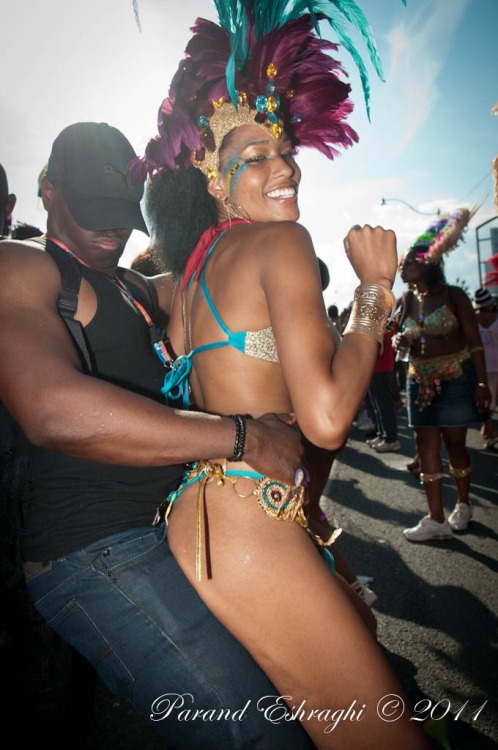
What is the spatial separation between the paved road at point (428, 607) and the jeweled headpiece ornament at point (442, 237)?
278 centimetres

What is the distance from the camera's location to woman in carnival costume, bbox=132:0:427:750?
1253 millimetres

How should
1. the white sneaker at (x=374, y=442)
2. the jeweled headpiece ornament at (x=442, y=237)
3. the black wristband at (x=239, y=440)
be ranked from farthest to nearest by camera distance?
1. the white sneaker at (x=374, y=442)
2. the jeweled headpiece ornament at (x=442, y=237)
3. the black wristband at (x=239, y=440)

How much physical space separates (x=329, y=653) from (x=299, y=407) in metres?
0.67

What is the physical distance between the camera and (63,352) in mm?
1300

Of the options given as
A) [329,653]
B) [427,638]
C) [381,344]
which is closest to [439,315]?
[427,638]

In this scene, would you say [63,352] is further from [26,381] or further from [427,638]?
[427,638]

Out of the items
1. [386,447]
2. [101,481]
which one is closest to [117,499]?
[101,481]

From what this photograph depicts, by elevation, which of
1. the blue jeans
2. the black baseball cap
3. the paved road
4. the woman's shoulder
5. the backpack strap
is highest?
the black baseball cap

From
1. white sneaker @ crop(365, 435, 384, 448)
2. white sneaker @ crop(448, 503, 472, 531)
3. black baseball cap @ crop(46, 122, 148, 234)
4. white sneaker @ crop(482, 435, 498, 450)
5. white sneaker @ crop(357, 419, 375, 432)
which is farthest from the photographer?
white sneaker @ crop(357, 419, 375, 432)

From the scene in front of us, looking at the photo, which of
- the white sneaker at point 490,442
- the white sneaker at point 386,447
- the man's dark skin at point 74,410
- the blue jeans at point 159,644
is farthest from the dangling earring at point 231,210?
the white sneaker at point 490,442

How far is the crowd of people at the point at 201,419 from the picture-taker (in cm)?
125

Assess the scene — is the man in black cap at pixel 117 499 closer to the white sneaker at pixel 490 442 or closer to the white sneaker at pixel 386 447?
the white sneaker at pixel 386 447

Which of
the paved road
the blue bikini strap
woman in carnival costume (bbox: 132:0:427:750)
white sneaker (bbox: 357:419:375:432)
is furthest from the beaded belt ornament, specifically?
white sneaker (bbox: 357:419:375:432)

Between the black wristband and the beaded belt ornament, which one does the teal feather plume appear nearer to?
the black wristband
